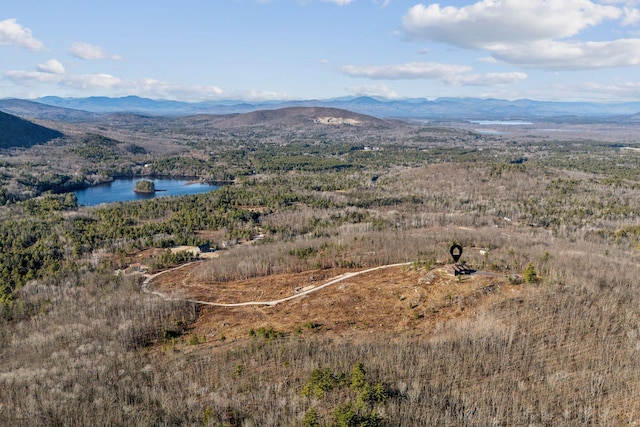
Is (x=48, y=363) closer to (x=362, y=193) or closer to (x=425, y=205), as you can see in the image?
(x=425, y=205)

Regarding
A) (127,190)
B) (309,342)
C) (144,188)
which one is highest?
(309,342)

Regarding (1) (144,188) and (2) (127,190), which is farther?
(2) (127,190)

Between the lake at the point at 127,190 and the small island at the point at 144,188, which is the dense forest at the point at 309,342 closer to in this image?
the lake at the point at 127,190

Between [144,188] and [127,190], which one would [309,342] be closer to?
[144,188]

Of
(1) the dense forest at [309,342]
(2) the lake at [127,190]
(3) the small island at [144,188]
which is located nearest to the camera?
(1) the dense forest at [309,342]

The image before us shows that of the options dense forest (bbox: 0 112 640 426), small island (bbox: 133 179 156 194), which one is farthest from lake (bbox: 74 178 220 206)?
dense forest (bbox: 0 112 640 426)

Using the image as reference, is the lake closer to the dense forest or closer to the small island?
the small island

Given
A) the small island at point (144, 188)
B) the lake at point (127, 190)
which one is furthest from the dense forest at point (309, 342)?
the small island at point (144, 188)

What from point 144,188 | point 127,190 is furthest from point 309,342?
point 127,190

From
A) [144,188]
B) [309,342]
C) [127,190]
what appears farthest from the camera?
[127,190]
